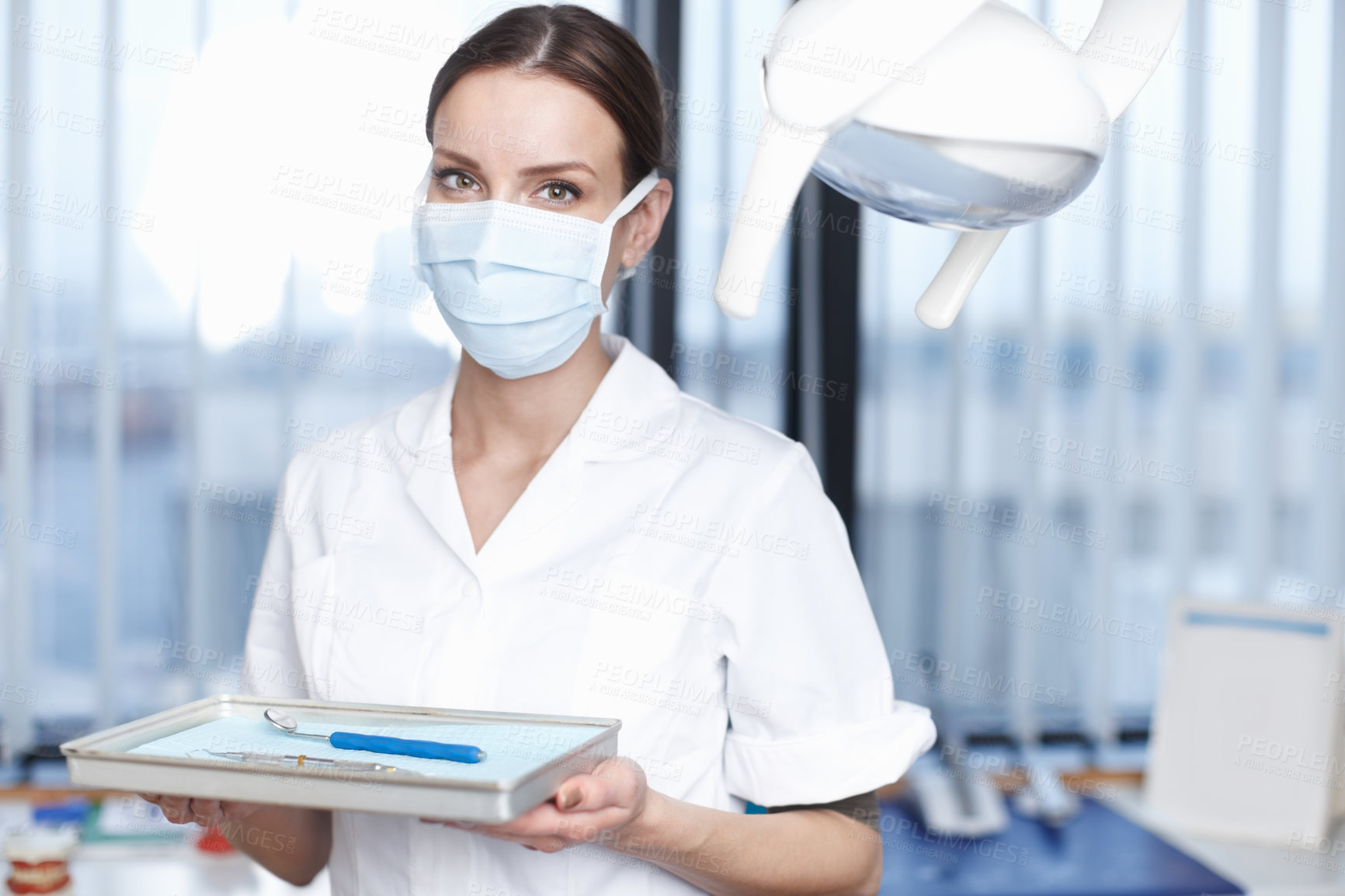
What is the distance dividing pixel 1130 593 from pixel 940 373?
22.2 inches

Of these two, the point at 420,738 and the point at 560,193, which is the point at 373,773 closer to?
the point at 420,738

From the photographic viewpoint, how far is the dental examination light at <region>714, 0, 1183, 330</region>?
49 centimetres

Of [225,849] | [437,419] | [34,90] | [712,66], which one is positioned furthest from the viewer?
[712,66]

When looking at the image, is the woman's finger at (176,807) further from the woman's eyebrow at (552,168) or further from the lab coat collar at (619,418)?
the woman's eyebrow at (552,168)

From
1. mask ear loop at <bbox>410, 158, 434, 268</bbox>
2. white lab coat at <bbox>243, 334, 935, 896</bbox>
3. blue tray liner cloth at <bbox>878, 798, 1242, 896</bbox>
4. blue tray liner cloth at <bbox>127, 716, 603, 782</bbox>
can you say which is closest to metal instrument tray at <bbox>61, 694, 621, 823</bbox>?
blue tray liner cloth at <bbox>127, 716, 603, 782</bbox>

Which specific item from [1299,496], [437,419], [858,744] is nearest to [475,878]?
[858,744]

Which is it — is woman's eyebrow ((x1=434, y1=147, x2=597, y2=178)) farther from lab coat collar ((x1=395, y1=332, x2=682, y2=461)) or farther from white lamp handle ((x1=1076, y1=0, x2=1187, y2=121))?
white lamp handle ((x1=1076, y1=0, x2=1187, y2=121))

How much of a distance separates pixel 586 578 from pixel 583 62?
1.55 ft

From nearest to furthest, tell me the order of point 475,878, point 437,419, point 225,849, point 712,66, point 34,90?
point 475,878, point 437,419, point 225,849, point 34,90, point 712,66

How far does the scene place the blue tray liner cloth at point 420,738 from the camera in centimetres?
78

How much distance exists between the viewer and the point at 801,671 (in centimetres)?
98

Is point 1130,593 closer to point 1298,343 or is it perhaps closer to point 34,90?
point 1298,343

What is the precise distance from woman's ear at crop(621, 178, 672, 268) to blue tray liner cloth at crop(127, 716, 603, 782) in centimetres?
50

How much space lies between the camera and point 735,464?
1.05 meters
